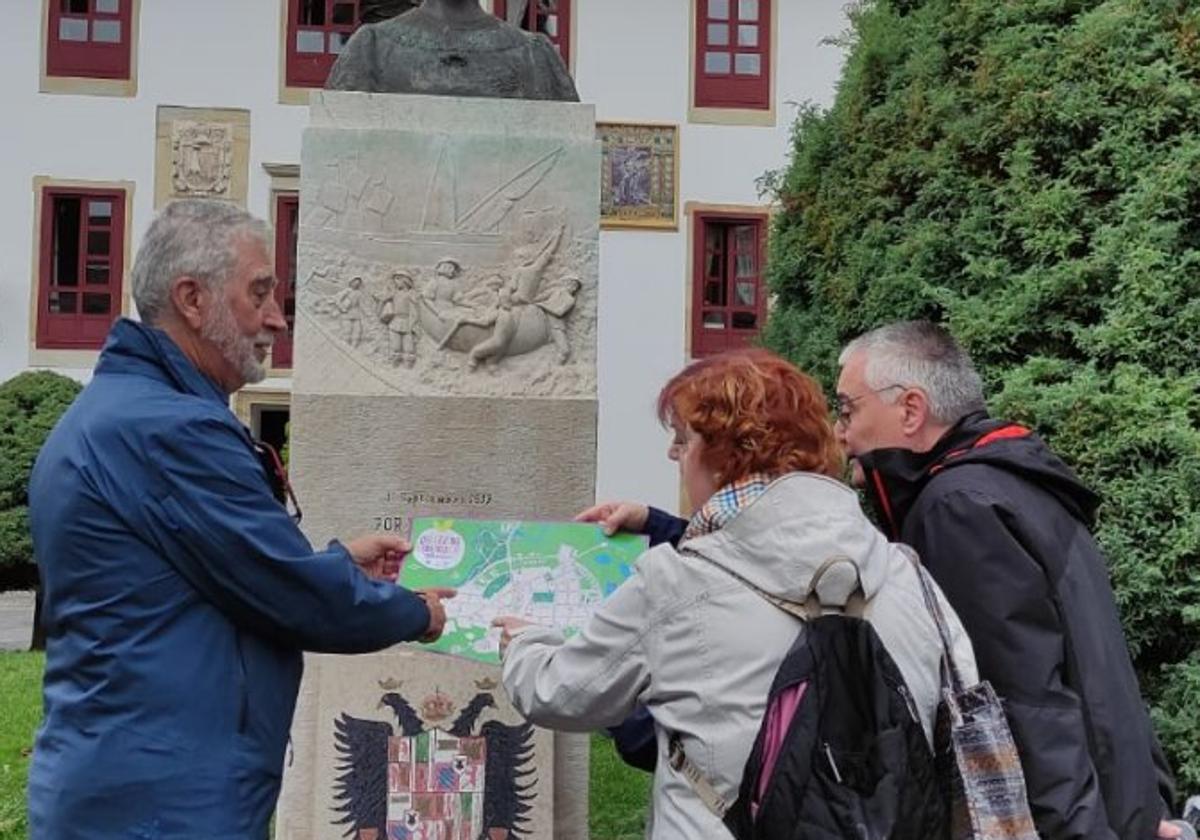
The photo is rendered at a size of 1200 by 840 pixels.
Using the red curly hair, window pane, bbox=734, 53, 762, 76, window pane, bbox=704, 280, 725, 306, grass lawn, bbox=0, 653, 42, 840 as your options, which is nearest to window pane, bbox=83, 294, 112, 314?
window pane, bbox=704, 280, 725, 306

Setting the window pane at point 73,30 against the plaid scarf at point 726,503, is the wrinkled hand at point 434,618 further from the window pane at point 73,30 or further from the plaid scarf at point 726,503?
the window pane at point 73,30

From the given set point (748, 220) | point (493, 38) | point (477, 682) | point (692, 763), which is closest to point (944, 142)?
point (493, 38)

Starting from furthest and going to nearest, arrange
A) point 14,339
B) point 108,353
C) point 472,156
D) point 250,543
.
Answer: point 14,339 < point 472,156 < point 108,353 < point 250,543

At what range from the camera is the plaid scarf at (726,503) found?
2.33 metres

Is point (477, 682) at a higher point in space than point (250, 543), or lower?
lower

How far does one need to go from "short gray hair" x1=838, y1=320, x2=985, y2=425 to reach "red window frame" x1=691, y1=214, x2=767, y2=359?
64.0 feet

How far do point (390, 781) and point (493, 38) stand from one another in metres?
2.27

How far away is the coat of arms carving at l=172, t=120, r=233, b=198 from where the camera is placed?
71.8ft

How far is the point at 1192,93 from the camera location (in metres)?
4.04

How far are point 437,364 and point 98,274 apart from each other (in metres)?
19.6

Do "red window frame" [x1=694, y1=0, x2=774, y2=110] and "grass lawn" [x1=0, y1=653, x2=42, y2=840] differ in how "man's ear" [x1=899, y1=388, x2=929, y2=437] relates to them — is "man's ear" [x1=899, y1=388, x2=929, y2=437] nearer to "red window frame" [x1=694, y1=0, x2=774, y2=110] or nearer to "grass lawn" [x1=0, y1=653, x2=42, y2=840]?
"grass lawn" [x1=0, y1=653, x2=42, y2=840]

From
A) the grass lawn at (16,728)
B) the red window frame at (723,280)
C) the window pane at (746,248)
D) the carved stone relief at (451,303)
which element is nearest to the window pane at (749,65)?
the red window frame at (723,280)

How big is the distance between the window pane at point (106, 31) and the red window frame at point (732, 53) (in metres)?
8.88

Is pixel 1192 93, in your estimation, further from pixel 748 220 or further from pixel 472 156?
pixel 748 220
